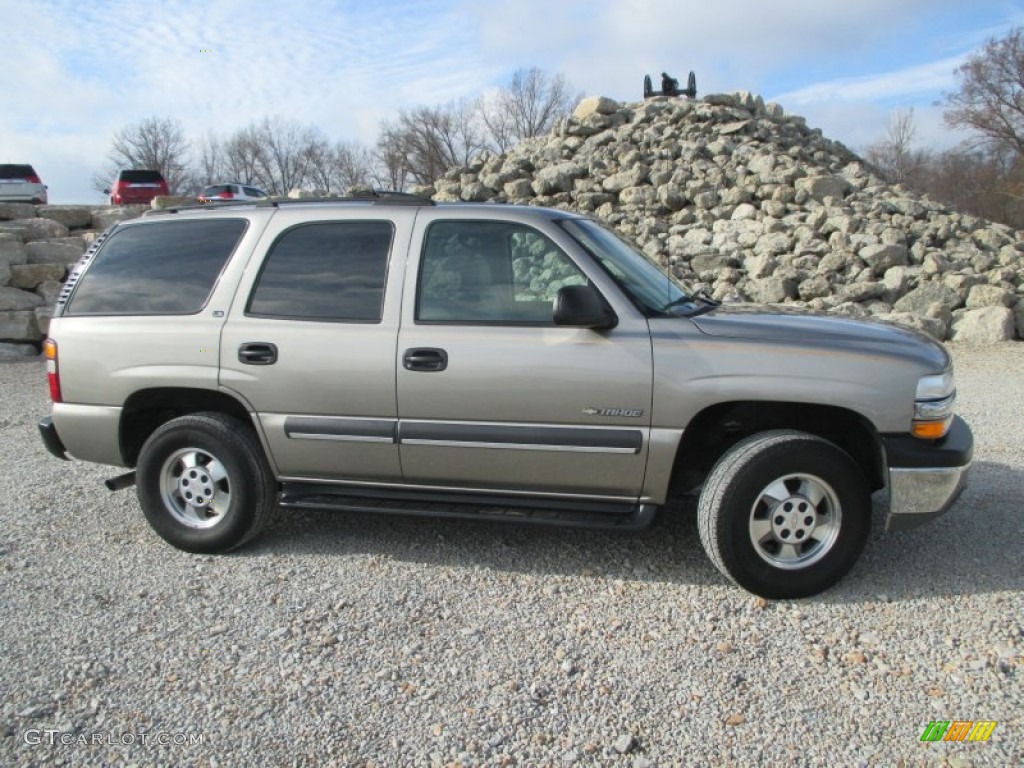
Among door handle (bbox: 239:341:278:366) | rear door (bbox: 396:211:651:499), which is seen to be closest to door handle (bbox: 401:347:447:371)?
rear door (bbox: 396:211:651:499)

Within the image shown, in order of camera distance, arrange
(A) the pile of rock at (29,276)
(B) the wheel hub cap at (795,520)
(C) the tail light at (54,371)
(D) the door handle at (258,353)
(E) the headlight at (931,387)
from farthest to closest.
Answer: (A) the pile of rock at (29,276)
(C) the tail light at (54,371)
(D) the door handle at (258,353)
(B) the wheel hub cap at (795,520)
(E) the headlight at (931,387)

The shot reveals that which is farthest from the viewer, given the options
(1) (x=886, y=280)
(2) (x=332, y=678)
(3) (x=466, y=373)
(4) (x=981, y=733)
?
(1) (x=886, y=280)

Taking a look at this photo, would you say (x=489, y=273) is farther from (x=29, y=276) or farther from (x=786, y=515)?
(x=29, y=276)

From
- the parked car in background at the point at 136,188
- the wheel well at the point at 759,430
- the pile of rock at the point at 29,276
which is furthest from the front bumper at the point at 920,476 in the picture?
the parked car in background at the point at 136,188

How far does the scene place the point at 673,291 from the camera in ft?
14.4

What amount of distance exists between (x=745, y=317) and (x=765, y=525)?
1.06 meters

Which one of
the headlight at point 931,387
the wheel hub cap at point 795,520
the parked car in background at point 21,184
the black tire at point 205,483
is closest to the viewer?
the headlight at point 931,387

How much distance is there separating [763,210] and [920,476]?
12.1 meters

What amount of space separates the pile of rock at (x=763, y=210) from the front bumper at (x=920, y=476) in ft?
25.4

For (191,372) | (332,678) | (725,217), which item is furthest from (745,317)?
(725,217)

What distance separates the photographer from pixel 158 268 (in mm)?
4492

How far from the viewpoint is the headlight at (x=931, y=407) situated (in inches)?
141

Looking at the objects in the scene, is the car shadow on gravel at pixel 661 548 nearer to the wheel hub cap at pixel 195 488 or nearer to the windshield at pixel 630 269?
the wheel hub cap at pixel 195 488

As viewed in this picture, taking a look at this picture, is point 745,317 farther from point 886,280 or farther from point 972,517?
point 886,280
